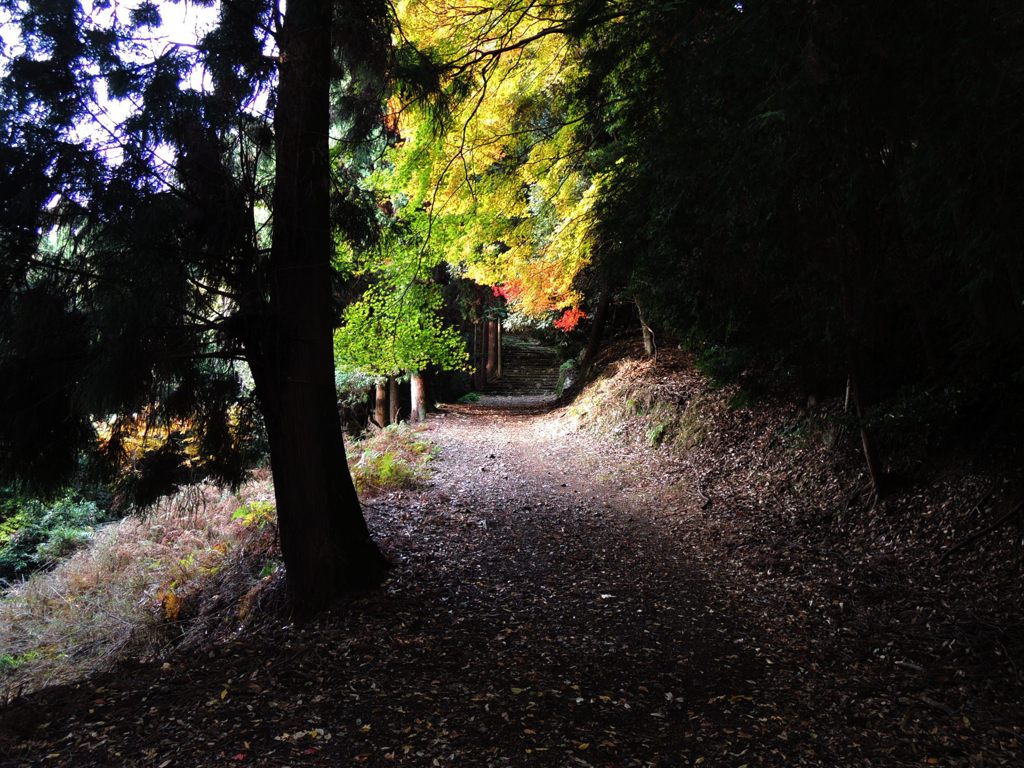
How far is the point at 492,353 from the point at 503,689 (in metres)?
25.3

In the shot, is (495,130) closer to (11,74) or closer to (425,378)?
(11,74)

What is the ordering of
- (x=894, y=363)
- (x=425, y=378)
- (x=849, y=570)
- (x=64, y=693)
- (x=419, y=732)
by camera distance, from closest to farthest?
(x=419, y=732), (x=64, y=693), (x=849, y=570), (x=894, y=363), (x=425, y=378)

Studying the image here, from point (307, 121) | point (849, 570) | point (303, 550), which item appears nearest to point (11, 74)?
point (307, 121)

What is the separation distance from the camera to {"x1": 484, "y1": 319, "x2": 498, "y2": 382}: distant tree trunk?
89.4 feet

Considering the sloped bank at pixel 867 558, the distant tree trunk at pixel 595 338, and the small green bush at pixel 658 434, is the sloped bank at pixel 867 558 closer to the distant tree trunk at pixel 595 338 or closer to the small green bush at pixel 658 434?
the small green bush at pixel 658 434

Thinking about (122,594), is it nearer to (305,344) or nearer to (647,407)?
(305,344)

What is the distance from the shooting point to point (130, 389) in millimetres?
3541

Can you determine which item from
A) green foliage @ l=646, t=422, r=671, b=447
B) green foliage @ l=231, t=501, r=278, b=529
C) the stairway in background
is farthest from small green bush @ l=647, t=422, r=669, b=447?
the stairway in background

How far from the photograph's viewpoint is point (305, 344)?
4551 mm

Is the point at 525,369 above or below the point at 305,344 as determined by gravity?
below

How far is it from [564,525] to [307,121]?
4780 mm

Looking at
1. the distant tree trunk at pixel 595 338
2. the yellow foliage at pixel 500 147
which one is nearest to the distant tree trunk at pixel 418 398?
the yellow foliage at pixel 500 147

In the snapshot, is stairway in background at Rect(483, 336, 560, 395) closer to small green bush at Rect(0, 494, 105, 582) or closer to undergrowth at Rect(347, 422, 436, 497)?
undergrowth at Rect(347, 422, 436, 497)

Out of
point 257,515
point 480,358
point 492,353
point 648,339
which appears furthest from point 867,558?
point 492,353
